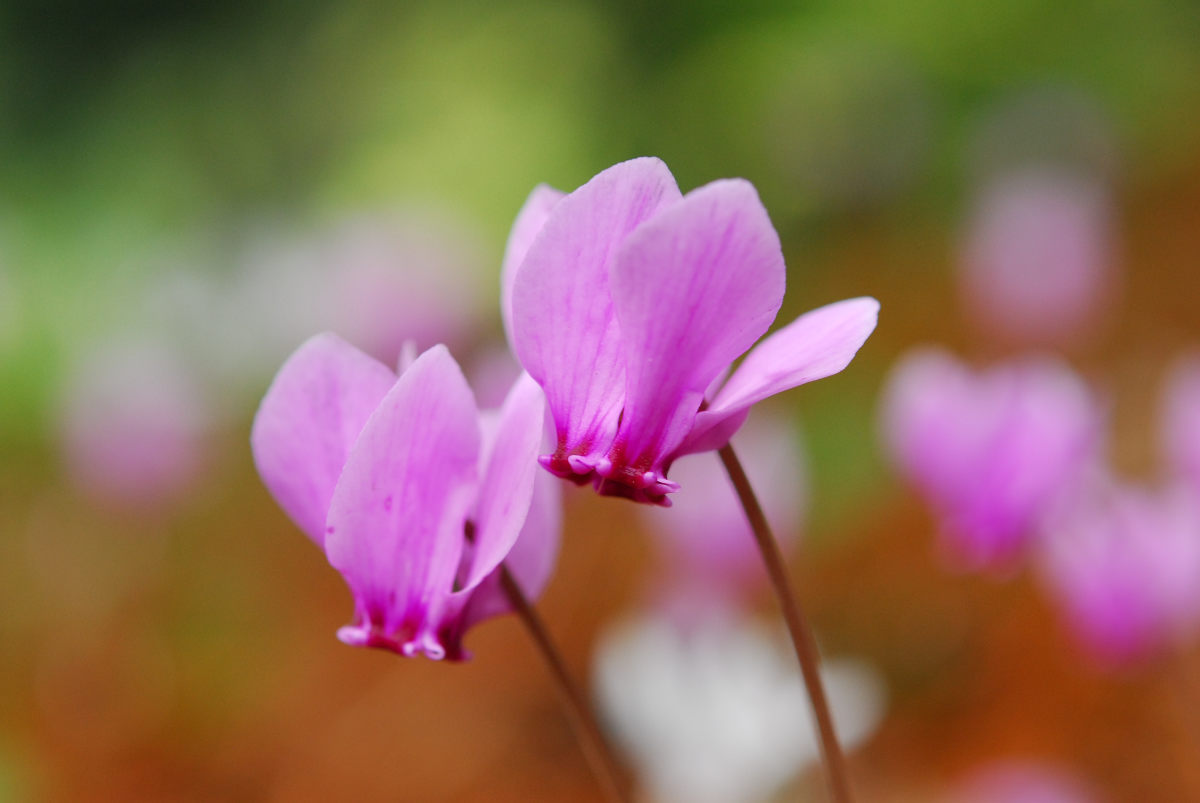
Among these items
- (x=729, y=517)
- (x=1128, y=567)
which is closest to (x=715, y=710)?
(x=729, y=517)

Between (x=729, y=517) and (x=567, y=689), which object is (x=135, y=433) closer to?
(x=729, y=517)

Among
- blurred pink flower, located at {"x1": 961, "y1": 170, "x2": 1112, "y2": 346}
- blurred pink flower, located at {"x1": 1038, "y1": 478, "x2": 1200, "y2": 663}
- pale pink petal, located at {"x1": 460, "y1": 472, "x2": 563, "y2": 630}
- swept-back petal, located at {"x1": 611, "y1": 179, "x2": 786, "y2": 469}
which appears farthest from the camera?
blurred pink flower, located at {"x1": 961, "y1": 170, "x2": 1112, "y2": 346}

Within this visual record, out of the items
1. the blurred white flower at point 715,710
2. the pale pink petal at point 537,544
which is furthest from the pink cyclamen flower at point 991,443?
the blurred white flower at point 715,710

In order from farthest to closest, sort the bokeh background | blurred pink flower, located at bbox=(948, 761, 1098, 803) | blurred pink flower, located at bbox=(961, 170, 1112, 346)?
1. blurred pink flower, located at bbox=(961, 170, 1112, 346)
2. the bokeh background
3. blurred pink flower, located at bbox=(948, 761, 1098, 803)

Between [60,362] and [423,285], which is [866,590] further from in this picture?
[60,362]

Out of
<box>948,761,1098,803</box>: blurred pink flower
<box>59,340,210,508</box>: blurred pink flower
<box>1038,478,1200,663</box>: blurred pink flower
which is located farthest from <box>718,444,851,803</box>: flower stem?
<box>59,340,210,508</box>: blurred pink flower

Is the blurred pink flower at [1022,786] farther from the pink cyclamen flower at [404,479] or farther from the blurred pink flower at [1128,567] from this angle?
the pink cyclamen flower at [404,479]

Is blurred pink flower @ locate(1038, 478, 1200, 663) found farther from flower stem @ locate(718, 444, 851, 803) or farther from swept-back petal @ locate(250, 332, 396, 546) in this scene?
swept-back petal @ locate(250, 332, 396, 546)
